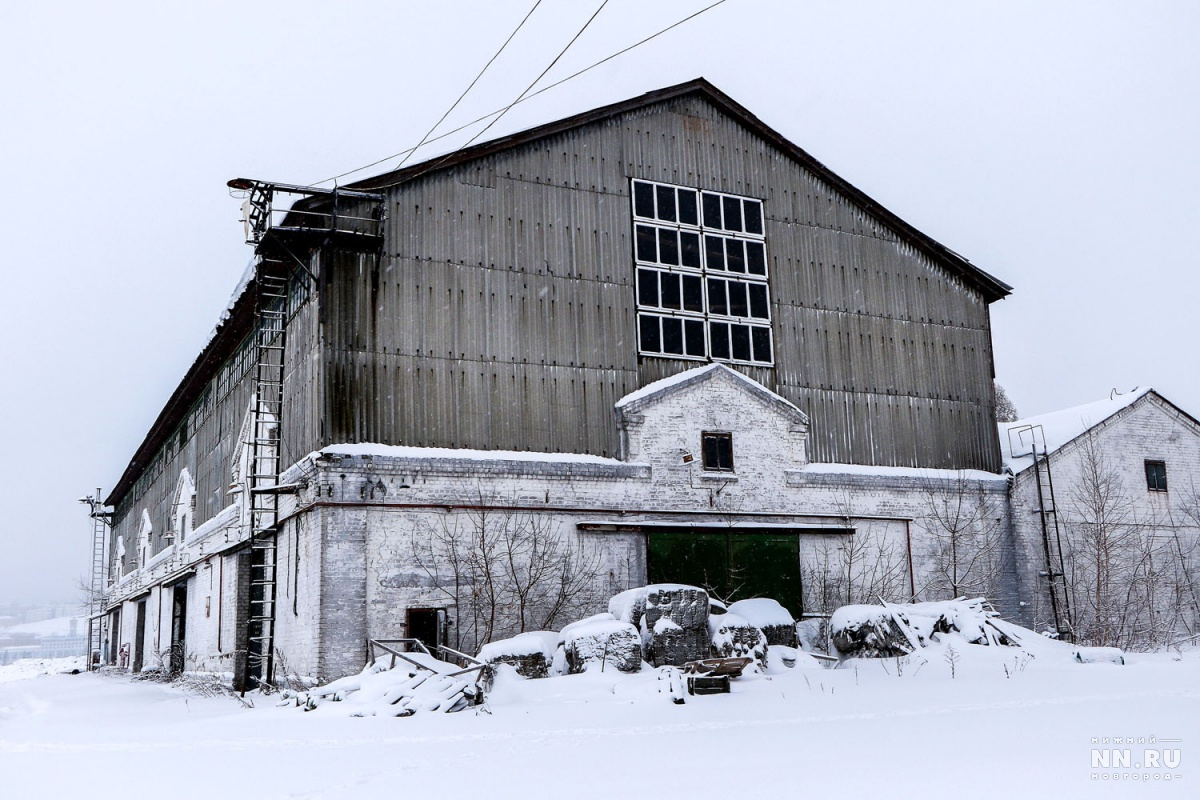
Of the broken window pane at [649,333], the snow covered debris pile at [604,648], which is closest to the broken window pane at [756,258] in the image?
the broken window pane at [649,333]

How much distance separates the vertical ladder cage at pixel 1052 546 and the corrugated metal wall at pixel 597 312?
1.04m

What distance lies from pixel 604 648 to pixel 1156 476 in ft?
49.5

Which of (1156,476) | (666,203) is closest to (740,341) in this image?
(666,203)

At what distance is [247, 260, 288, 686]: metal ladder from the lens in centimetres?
1820

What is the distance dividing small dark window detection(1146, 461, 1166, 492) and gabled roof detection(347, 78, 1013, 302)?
5.16 m

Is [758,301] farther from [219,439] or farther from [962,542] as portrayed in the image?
[219,439]

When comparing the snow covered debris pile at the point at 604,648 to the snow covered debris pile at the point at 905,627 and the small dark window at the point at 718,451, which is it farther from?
the small dark window at the point at 718,451

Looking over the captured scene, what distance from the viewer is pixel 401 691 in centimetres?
1320

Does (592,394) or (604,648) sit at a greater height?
(592,394)

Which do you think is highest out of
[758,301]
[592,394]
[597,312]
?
[758,301]

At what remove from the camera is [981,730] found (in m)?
10.2

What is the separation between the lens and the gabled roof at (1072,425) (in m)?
22.6

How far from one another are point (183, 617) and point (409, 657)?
17.2m

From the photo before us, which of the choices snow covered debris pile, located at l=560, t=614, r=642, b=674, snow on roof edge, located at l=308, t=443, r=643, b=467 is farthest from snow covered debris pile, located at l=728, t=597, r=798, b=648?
snow on roof edge, located at l=308, t=443, r=643, b=467
